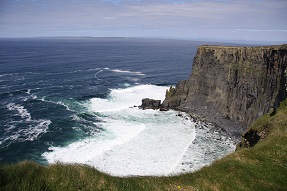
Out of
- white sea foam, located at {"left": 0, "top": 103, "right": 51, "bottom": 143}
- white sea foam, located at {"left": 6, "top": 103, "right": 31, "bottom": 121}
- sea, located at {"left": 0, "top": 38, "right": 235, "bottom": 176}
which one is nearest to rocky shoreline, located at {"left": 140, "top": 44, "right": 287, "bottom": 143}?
sea, located at {"left": 0, "top": 38, "right": 235, "bottom": 176}

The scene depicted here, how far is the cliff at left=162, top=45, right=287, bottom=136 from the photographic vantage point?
49.1 meters

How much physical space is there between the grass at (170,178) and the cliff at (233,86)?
28570 mm

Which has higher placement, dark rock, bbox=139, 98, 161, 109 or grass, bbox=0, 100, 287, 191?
grass, bbox=0, 100, 287, 191

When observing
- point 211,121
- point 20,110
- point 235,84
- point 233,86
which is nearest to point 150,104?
point 211,121

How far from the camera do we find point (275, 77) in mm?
48375

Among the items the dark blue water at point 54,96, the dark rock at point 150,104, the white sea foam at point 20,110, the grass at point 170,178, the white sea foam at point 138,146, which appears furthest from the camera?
the dark rock at point 150,104

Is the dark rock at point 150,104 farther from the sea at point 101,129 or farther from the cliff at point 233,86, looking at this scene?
the sea at point 101,129

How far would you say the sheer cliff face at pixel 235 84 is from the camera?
48919mm

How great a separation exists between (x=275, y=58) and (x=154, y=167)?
108 feet

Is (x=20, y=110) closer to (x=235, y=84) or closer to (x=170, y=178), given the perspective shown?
(x=235, y=84)

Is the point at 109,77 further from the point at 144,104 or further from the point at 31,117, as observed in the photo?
the point at 31,117

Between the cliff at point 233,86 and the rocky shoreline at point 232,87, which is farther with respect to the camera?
the rocky shoreline at point 232,87

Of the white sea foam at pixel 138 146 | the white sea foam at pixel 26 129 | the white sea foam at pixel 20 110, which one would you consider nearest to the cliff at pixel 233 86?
the white sea foam at pixel 138 146

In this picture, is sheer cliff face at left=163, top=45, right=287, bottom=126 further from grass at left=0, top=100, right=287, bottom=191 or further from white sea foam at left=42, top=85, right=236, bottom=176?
grass at left=0, top=100, right=287, bottom=191
